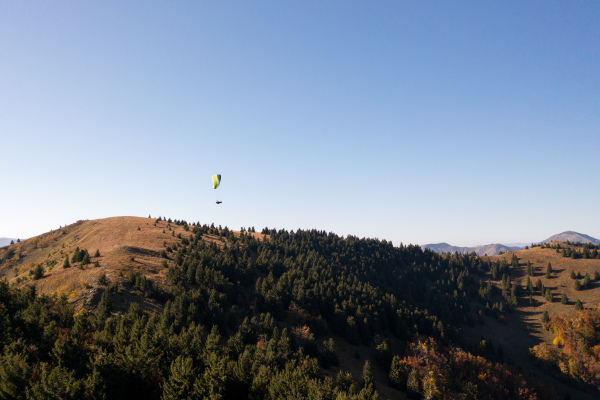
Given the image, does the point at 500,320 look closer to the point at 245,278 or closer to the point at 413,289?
the point at 413,289

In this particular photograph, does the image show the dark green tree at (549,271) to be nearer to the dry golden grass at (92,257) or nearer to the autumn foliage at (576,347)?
the autumn foliage at (576,347)

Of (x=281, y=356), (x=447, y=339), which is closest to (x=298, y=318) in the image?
(x=281, y=356)

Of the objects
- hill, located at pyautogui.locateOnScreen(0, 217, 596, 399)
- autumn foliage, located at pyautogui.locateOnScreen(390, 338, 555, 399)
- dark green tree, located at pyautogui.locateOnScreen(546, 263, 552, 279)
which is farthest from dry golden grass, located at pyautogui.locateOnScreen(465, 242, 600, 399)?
autumn foliage, located at pyautogui.locateOnScreen(390, 338, 555, 399)

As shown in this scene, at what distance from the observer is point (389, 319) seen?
106 m

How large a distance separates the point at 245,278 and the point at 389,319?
52.9 metres

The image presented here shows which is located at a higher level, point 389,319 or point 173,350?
point 173,350

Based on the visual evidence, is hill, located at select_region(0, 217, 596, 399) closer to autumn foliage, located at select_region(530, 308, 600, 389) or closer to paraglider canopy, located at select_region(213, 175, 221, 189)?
autumn foliage, located at select_region(530, 308, 600, 389)

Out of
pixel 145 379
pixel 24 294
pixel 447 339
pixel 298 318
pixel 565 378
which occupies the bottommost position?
pixel 565 378

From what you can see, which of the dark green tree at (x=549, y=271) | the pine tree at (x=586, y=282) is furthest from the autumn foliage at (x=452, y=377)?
the dark green tree at (x=549, y=271)

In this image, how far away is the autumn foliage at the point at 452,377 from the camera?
221 feet

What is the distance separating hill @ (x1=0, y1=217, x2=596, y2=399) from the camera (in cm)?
3362

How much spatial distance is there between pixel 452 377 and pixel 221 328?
59.1 m

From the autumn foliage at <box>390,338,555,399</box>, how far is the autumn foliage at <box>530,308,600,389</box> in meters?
31.8

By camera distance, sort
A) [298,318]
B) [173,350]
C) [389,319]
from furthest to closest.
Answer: [389,319] < [298,318] < [173,350]
